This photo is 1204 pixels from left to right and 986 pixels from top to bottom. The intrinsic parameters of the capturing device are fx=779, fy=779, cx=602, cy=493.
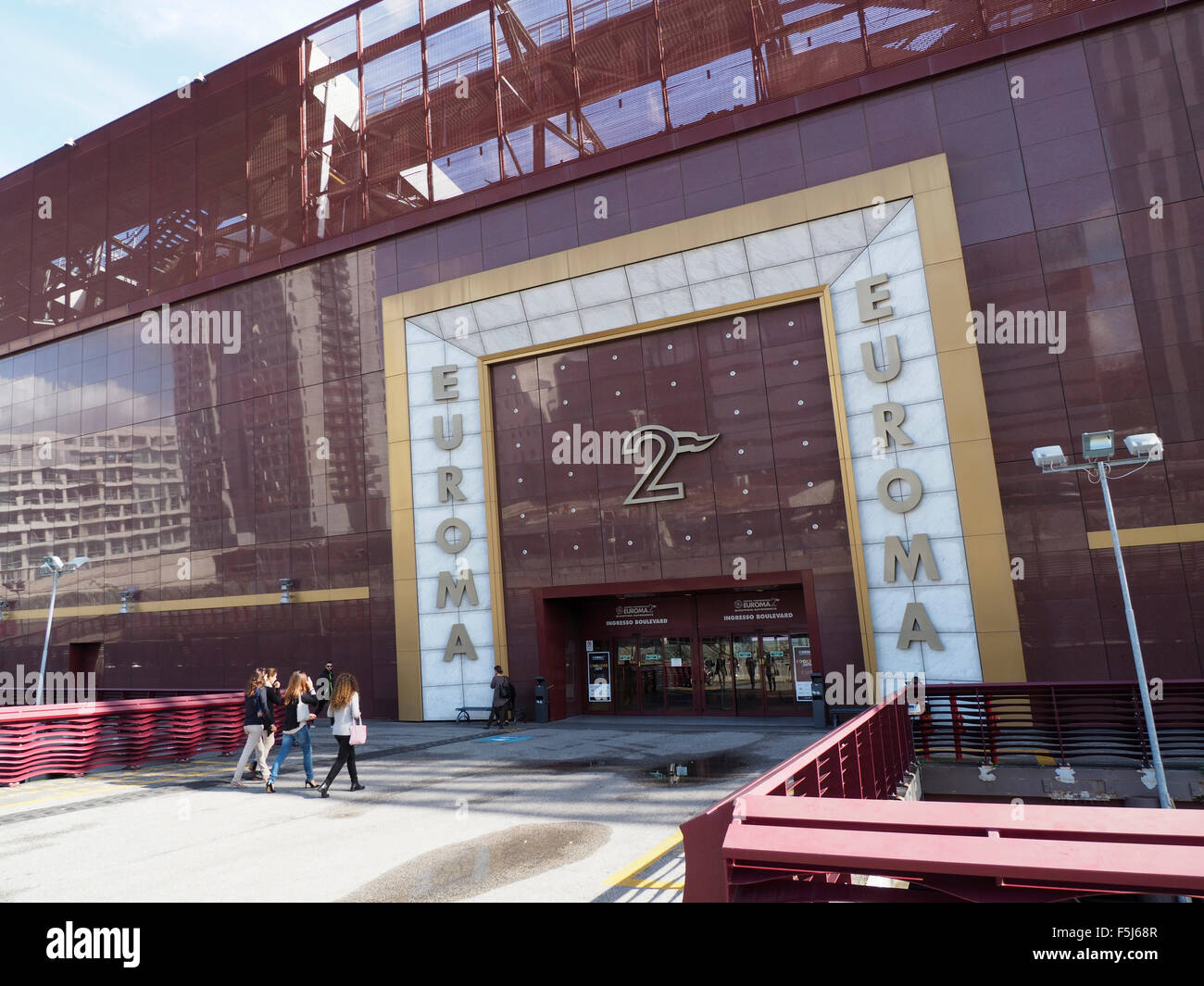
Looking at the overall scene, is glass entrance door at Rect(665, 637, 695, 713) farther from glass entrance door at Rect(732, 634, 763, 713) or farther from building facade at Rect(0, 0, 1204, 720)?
glass entrance door at Rect(732, 634, 763, 713)

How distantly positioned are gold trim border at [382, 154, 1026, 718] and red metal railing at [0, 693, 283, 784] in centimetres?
660

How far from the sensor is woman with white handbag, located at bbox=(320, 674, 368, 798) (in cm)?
1190

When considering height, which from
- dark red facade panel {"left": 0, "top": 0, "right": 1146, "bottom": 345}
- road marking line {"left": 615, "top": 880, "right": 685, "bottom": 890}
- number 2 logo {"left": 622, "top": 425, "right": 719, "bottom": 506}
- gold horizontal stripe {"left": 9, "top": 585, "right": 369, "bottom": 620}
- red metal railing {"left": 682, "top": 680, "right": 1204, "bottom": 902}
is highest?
dark red facade panel {"left": 0, "top": 0, "right": 1146, "bottom": 345}

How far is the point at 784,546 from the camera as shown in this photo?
1989 centimetres

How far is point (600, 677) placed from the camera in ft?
77.2

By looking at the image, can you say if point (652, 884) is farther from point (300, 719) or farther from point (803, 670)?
point (803, 670)

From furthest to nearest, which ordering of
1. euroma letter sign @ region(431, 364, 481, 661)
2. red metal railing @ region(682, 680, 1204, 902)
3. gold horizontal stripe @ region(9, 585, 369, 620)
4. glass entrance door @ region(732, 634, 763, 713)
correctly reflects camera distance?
gold horizontal stripe @ region(9, 585, 369, 620) < euroma letter sign @ region(431, 364, 481, 661) < glass entrance door @ region(732, 634, 763, 713) < red metal railing @ region(682, 680, 1204, 902)

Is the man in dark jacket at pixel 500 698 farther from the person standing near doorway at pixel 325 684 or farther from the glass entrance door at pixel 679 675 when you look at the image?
the person standing near doorway at pixel 325 684

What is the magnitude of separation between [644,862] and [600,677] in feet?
53.2

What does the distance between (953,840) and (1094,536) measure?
A: 51.7 ft

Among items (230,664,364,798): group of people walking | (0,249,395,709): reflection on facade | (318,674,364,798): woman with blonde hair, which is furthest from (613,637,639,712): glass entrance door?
(318,674,364,798): woman with blonde hair

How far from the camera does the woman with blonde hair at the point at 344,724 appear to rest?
11922 mm

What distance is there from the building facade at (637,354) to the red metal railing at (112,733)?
21.7ft

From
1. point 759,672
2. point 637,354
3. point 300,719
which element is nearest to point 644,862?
point 300,719
